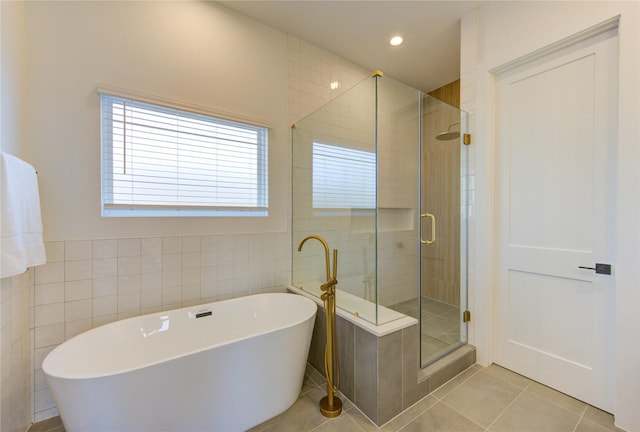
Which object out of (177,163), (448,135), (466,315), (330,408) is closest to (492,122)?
(448,135)

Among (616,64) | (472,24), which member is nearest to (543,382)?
(616,64)

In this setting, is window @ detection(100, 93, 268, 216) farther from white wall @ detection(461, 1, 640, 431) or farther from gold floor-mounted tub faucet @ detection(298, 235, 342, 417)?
white wall @ detection(461, 1, 640, 431)

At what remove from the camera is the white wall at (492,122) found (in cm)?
144

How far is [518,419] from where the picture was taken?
A: 1.54m

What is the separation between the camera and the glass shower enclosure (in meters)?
2.08

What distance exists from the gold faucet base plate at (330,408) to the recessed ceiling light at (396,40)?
3.12 meters

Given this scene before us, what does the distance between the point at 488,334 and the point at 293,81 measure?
9.27 feet

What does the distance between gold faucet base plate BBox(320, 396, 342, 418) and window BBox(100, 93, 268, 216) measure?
152 centimetres

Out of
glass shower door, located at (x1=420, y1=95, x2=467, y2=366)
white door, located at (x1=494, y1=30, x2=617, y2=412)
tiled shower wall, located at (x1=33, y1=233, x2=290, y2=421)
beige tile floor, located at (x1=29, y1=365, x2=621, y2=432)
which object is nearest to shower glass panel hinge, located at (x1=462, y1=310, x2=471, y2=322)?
glass shower door, located at (x1=420, y1=95, x2=467, y2=366)

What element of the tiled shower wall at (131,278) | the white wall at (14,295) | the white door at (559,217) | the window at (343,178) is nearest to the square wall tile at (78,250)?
the tiled shower wall at (131,278)

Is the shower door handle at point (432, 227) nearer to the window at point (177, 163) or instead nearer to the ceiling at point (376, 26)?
the window at point (177, 163)

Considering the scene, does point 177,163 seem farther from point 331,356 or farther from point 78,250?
point 331,356

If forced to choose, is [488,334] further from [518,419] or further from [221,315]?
[221,315]

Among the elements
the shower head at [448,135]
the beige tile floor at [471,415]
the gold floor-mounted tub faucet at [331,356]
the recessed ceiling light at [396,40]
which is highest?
the recessed ceiling light at [396,40]
